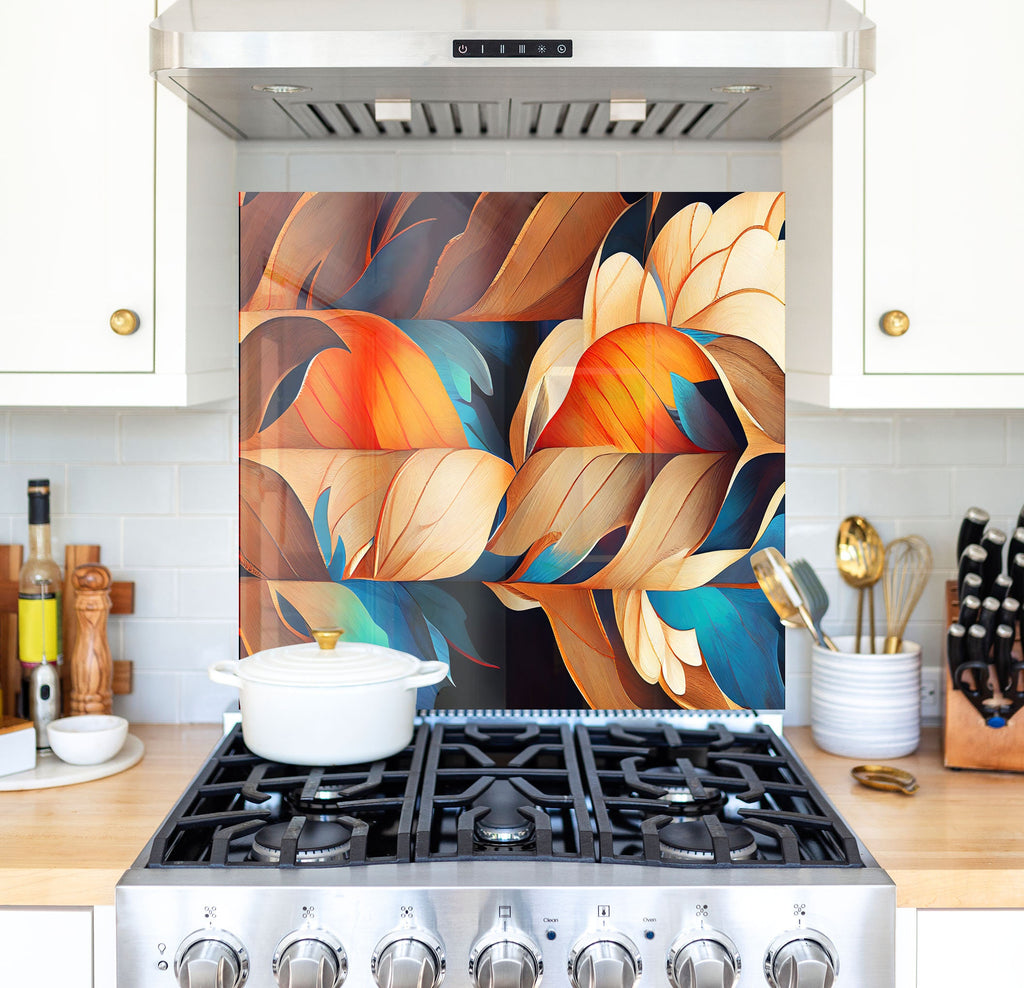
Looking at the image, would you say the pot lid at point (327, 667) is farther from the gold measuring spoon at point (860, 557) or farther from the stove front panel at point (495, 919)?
the gold measuring spoon at point (860, 557)

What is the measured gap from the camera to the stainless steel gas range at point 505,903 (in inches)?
53.5

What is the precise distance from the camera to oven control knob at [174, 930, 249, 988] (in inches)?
53.1

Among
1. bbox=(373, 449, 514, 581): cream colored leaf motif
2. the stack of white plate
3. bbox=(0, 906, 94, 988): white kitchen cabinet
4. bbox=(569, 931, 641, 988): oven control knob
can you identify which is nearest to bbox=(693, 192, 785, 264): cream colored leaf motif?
bbox=(373, 449, 514, 581): cream colored leaf motif

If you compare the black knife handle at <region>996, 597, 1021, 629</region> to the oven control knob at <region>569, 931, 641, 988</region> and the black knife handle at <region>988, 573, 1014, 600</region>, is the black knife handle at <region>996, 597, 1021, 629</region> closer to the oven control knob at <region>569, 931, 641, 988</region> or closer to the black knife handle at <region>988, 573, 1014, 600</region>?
the black knife handle at <region>988, 573, 1014, 600</region>

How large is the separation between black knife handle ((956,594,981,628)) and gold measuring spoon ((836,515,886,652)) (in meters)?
0.19

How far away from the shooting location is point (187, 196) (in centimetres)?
165

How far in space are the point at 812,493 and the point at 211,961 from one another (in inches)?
51.5

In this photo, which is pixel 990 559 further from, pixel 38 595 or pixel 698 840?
pixel 38 595

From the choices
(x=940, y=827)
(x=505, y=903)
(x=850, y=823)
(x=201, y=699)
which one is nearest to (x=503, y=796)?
(x=505, y=903)

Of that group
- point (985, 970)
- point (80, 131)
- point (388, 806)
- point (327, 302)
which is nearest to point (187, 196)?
point (80, 131)

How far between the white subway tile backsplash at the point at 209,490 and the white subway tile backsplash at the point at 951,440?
1.25 metres

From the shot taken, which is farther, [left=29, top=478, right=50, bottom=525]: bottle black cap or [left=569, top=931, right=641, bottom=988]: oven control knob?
[left=29, top=478, right=50, bottom=525]: bottle black cap

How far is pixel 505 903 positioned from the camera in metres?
1.37

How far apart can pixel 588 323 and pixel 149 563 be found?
93 centimetres
